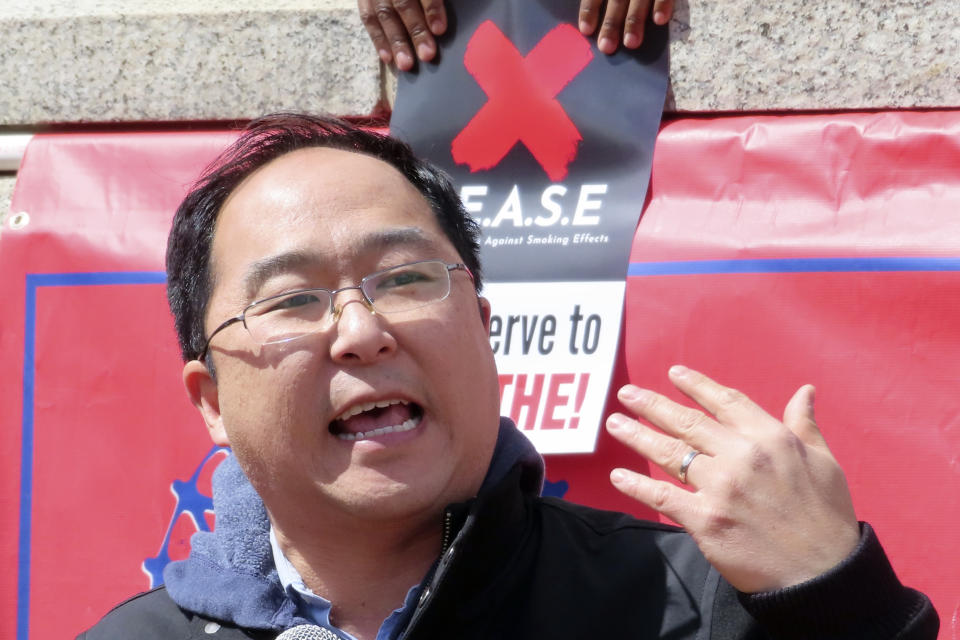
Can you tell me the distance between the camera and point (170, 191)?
2.42m

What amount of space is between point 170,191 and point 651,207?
48.0 inches

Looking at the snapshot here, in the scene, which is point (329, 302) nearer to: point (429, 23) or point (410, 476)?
point (410, 476)

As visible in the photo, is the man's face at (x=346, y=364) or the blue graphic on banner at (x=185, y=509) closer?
the man's face at (x=346, y=364)

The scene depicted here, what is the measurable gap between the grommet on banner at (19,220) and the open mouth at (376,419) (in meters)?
1.39

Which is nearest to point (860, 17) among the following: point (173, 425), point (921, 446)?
point (921, 446)

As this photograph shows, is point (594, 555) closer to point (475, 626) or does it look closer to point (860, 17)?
point (475, 626)

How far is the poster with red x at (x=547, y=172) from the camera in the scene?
213 centimetres

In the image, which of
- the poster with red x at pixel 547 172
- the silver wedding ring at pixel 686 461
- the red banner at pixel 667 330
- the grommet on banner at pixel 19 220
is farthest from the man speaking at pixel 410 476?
the grommet on banner at pixel 19 220

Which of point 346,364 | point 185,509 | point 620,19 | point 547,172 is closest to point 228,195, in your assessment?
point 346,364

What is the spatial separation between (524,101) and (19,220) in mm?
1347

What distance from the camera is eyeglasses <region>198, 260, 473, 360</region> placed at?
1.53 m

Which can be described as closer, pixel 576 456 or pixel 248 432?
pixel 248 432

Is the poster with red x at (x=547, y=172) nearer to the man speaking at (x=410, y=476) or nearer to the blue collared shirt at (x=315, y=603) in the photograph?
the man speaking at (x=410, y=476)

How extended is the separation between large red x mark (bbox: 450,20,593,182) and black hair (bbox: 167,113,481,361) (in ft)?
1.27
